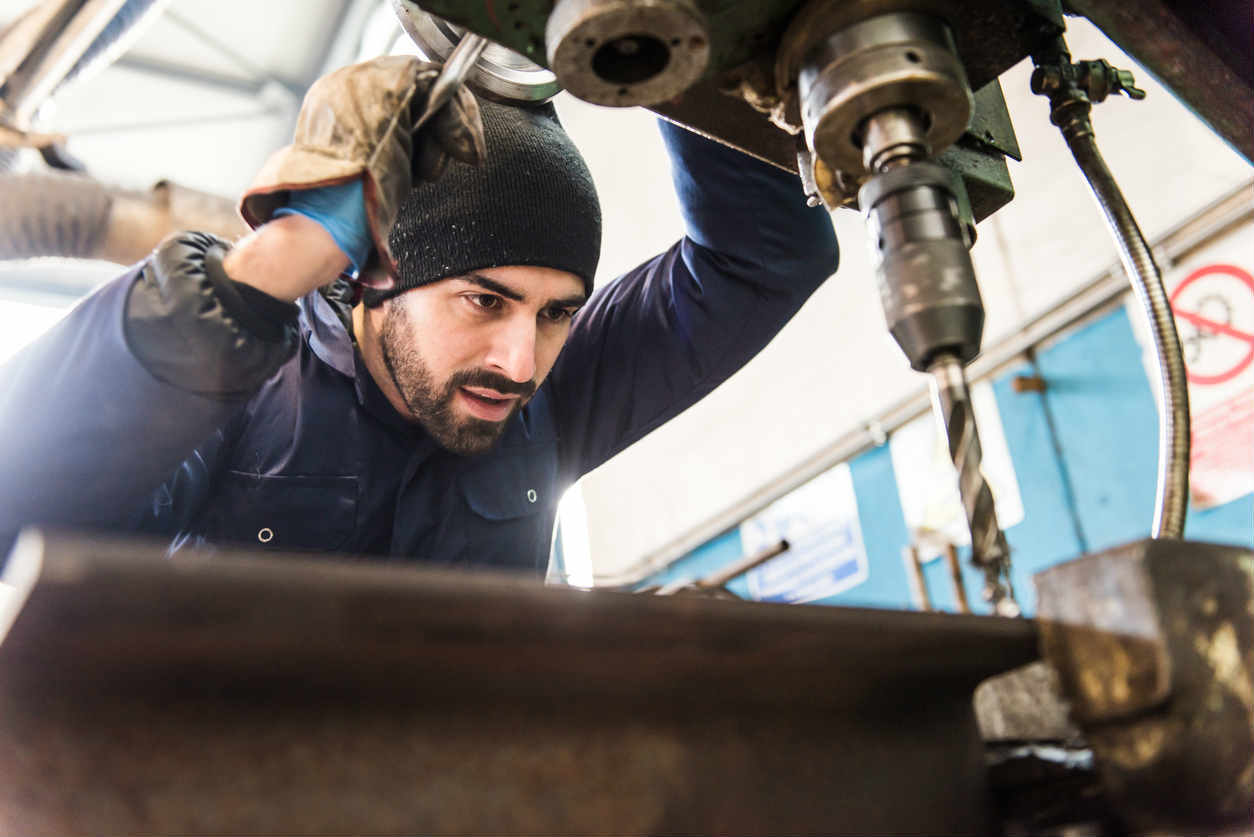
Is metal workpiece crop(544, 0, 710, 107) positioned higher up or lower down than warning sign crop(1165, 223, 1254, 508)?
lower down

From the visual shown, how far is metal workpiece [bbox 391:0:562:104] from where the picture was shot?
0.81 m

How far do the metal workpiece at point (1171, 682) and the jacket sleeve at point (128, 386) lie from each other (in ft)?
2.01

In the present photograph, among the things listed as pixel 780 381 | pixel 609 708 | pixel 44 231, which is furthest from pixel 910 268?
pixel 780 381

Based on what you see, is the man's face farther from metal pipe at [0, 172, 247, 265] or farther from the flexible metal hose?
the flexible metal hose

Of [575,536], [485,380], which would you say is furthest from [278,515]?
[575,536]

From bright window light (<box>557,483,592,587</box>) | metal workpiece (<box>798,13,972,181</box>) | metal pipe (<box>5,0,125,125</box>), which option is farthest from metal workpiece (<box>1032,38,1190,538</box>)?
bright window light (<box>557,483,592,587</box>)

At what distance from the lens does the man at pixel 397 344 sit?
771 mm

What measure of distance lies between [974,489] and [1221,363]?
149cm

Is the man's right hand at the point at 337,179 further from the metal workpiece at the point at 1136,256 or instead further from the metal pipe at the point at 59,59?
the metal pipe at the point at 59,59

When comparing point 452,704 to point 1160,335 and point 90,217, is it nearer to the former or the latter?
point 1160,335

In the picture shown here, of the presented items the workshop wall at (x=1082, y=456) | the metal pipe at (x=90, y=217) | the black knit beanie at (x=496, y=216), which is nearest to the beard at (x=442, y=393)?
the black knit beanie at (x=496, y=216)

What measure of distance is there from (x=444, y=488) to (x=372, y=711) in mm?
838

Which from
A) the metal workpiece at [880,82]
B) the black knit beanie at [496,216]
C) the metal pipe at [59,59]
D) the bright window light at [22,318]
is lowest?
the metal workpiece at [880,82]

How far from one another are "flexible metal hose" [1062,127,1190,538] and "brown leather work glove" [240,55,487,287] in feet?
1.56
